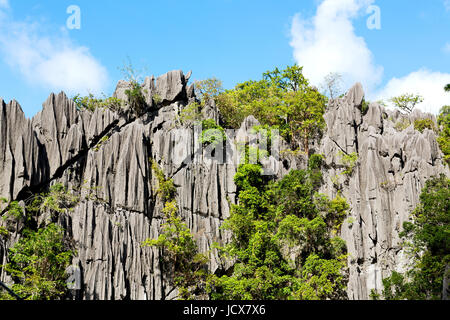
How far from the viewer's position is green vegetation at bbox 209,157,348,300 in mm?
23391

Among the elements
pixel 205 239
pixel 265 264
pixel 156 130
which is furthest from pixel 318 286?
pixel 156 130

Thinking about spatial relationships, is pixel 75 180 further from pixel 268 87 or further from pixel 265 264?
pixel 268 87

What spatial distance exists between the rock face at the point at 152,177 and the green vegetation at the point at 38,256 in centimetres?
64

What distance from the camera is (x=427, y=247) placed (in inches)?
843

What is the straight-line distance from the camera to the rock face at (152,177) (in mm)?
23688

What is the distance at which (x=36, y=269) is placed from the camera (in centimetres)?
2159

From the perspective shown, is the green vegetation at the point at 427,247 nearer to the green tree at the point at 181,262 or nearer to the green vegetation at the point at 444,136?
the green vegetation at the point at 444,136

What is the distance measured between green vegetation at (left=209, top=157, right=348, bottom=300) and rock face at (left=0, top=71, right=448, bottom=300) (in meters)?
0.92

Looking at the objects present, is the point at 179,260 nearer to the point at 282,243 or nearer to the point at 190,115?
the point at 282,243

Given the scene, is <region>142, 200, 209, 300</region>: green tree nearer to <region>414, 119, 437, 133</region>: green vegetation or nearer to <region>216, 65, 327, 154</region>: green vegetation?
<region>216, 65, 327, 154</region>: green vegetation

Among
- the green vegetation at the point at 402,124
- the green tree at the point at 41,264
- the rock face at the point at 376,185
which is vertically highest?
the green vegetation at the point at 402,124

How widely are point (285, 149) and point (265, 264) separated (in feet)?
25.7

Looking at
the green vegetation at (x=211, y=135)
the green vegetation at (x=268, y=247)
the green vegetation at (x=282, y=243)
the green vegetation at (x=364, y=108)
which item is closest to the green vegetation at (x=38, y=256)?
the green vegetation at (x=268, y=247)

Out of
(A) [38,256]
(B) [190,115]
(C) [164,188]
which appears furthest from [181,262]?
(B) [190,115]
